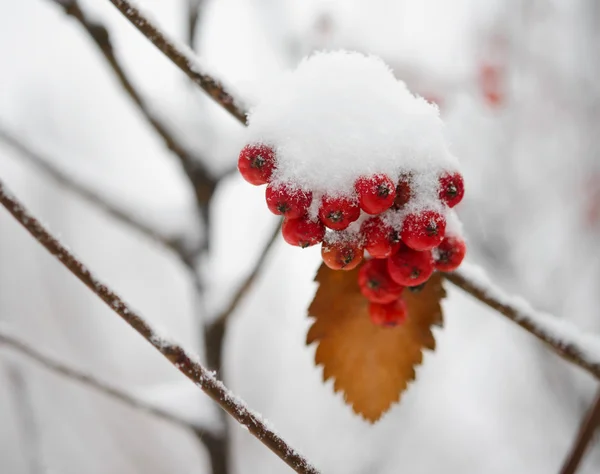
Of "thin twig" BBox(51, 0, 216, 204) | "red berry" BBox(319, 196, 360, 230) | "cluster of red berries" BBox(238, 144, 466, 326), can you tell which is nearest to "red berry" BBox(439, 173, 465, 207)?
"cluster of red berries" BBox(238, 144, 466, 326)

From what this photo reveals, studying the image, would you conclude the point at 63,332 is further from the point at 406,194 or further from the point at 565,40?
the point at 565,40

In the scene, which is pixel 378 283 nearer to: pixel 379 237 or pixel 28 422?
pixel 379 237

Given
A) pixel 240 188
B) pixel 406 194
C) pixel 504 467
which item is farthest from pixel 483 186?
pixel 406 194

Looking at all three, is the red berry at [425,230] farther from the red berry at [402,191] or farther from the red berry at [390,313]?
the red berry at [390,313]

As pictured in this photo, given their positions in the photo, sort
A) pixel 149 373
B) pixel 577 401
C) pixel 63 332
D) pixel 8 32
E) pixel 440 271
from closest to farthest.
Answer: pixel 440 271 → pixel 577 401 → pixel 8 32 → pixel 63 332 → pixel 149 373

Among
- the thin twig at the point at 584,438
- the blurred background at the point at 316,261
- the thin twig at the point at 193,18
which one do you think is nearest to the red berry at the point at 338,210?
the thin twig at the point at 584,438

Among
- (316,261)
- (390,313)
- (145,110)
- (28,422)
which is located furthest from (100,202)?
(316,261)

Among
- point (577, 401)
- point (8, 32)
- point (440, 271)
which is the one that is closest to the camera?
point (440, 271)
